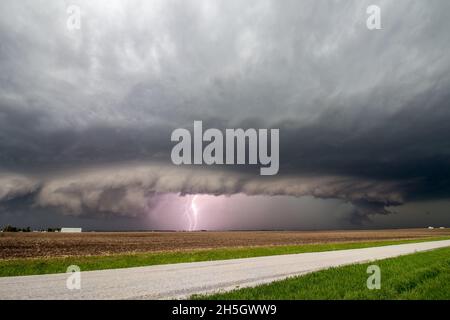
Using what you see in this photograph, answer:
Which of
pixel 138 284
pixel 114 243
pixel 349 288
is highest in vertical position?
Result: pixel 349 288

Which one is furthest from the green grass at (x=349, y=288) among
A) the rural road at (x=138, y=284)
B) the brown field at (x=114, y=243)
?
the brown field at (x=114, y=243)

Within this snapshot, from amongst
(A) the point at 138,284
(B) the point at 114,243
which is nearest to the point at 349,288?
(A) the point at 138,284

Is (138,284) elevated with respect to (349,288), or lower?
lower

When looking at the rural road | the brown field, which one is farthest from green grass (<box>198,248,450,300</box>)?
the brown field

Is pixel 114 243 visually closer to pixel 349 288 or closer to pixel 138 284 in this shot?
pixel 138 284

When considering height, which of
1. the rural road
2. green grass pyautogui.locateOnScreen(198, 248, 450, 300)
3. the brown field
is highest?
green grass pyautogui.locateOnScreen(198, 248, 450, 300)

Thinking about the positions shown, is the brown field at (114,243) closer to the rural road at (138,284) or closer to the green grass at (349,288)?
the rural road at (138,284)

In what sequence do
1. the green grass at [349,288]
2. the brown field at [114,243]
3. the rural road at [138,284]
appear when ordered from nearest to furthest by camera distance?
the green grass at [349,288]
the rural road at [138,284]
the brown field at [114,243]

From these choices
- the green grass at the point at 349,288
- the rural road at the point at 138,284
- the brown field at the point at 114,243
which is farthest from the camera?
the brown field at the point at 114,243

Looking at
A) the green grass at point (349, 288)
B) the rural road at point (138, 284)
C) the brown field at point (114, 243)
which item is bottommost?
the brown field at point (114, 243)

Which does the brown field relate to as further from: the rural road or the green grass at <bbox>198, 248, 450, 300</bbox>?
the green grass at <bbox>198, 248, 450, 300</bbox>

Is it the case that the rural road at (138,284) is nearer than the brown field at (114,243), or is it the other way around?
the rural road at (138,284)

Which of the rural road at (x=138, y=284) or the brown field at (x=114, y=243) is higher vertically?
the rural road at (x=138, y=284)
